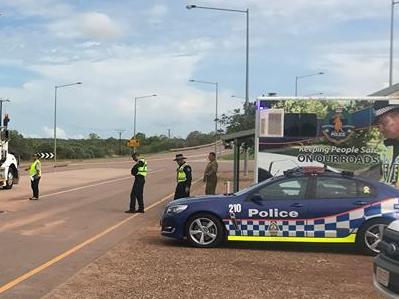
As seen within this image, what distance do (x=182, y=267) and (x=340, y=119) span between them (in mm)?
5863

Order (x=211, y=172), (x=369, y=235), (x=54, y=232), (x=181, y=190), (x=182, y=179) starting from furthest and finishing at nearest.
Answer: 1. (x=211, y=172)
2. (x=181, y=190)
3. (x=182, y=179)
4. (x=54, y=232)
5. (x=369, y=235)

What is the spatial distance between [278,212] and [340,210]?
99 cm

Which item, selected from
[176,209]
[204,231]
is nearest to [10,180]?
[176,209]

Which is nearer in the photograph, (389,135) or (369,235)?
(369,235)

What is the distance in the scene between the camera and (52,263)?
9.55m

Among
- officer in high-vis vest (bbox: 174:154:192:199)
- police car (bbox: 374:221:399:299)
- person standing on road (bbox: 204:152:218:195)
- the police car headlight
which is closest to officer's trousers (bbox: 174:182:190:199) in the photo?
officer in high-vis vest (bbox: 174:154:192:199)

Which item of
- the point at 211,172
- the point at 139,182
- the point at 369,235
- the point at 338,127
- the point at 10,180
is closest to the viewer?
the point at 369,235

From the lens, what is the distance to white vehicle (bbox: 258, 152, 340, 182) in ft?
44.7

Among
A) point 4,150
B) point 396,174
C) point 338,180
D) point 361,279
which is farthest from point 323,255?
point 4,150

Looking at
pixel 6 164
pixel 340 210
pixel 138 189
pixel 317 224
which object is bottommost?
pixel 317 224

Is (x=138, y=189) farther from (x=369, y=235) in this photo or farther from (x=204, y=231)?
(x=369, y=235)

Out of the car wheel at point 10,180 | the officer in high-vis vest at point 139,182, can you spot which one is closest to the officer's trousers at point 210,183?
the officer in high-vis vest at point 139,182

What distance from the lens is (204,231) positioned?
10.9 metres

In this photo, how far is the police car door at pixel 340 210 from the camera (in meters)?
10.7
